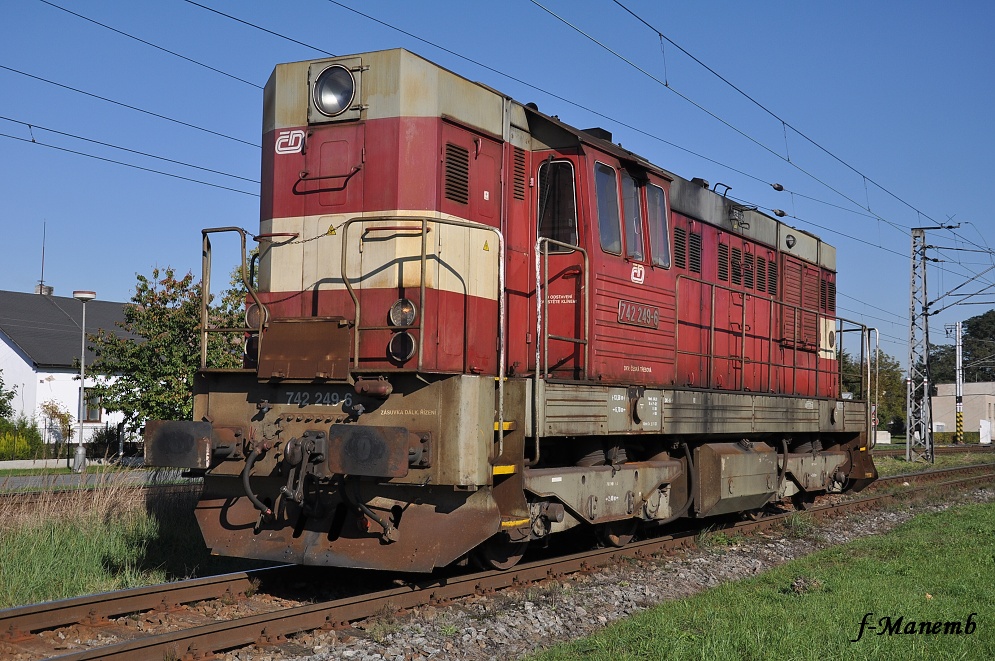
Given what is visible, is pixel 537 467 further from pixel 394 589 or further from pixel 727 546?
pixel 727 546

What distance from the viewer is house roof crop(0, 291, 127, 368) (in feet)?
122

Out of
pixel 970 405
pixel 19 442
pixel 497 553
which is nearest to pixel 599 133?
pixel 497 553

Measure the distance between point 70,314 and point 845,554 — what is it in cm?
4068

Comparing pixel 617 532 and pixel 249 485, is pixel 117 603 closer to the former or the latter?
pixel 249 485

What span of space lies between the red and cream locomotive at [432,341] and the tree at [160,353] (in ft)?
34.6

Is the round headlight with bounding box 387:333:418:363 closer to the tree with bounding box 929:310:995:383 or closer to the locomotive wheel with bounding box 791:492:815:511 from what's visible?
the locomotive wheel with bounding box 791:492:815:511

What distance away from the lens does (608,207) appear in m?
8.46

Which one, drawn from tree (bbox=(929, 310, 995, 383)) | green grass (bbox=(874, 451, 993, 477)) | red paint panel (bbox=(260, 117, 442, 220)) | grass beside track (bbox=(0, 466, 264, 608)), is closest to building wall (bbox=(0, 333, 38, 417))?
grass beside track (bbox=(0, 466, 264, 608))

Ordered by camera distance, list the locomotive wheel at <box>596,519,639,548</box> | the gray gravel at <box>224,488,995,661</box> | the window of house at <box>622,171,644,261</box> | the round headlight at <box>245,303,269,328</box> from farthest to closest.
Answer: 1. the locomotive wheel at <box>596,519,639,548</box>
2. the window of house at <box>622,171,644,261</box>
3. the round headlight at <box>245,303,269,328</box>
4. the gray gravel at <box>224,488,995,661</box>

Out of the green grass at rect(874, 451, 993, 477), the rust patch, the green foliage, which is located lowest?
the green grass at rect(874, 451, 993, 477)

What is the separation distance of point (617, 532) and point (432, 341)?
3.30 meters

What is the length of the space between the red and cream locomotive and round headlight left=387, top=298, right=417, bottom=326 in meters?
0.02

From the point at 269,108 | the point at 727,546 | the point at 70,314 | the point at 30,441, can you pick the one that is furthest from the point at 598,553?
the point at 70,314

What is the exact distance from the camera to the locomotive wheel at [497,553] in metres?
7.56
